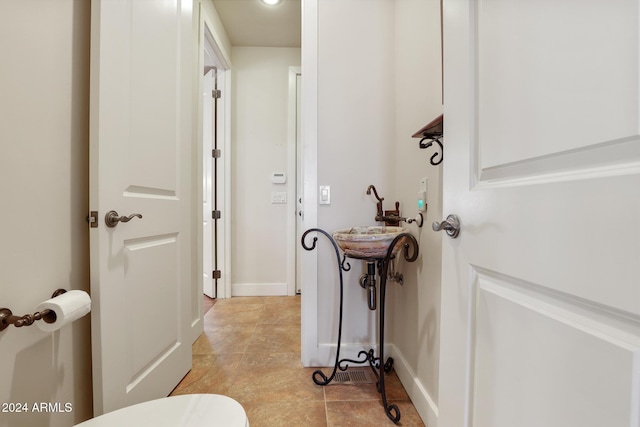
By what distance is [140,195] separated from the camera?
3.71 feet

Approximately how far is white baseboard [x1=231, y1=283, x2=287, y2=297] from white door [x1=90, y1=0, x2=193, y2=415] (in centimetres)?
133

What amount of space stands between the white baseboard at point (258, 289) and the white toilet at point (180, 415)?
2.16 m

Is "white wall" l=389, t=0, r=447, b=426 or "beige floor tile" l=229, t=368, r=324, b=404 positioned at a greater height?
"white wall" l=389, t=0, r=447, b=426

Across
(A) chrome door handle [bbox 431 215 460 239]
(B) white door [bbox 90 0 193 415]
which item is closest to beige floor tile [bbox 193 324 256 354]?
(B) white door [bbox 90 0 193 415]

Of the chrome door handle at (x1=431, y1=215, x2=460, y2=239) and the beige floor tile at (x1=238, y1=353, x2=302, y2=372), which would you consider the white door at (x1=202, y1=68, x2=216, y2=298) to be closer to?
the beige floor tile at (x1=238, y1=353, x2=302, y2=372)

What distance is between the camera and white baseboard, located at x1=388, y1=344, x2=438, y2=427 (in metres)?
1.10

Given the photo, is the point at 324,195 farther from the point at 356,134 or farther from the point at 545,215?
the point at 545,215

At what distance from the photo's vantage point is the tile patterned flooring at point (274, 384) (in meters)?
1.19

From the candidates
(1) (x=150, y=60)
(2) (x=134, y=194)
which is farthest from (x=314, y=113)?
(2) (x=134, y=194)

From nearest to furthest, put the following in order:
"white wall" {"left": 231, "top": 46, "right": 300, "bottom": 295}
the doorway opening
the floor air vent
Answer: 1. the floor air vent
2. the doorway opening
3. "white wall" {"left": 231, "top": 46, "right": 300, "bottom": 295}

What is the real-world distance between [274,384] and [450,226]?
1295 mm

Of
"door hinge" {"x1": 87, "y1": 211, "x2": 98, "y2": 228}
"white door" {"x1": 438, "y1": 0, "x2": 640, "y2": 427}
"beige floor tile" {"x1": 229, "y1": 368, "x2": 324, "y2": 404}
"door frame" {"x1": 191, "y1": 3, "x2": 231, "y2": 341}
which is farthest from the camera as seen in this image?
"door frame" {"x1": 191, "y1": 3, "x2": 231, "y2": 341}

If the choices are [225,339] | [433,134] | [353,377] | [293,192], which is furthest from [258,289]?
[433,134]

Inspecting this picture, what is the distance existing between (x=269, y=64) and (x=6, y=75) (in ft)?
8.20
